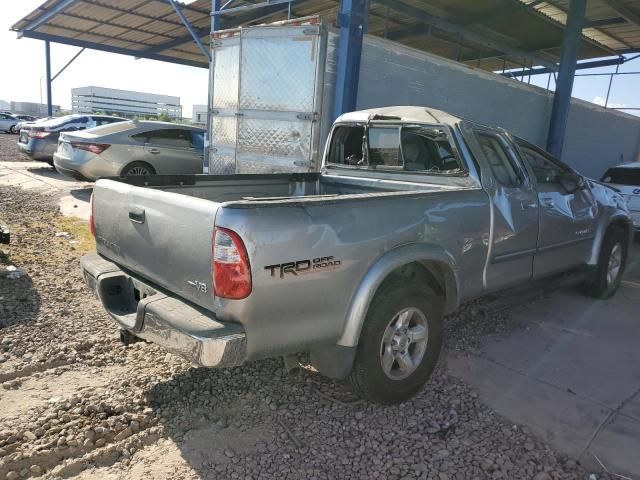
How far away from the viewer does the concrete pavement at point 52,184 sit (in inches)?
→ 364

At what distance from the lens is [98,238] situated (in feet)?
11.5

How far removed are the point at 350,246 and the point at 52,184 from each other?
11042 millimetres

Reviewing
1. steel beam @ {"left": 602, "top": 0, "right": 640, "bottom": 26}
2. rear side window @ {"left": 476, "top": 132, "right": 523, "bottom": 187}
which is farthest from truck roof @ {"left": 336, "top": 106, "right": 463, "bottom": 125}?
steel beam @ {"left": 602, "top": 0, "right": 640, "bottom": 26}

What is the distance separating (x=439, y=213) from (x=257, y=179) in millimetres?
1760

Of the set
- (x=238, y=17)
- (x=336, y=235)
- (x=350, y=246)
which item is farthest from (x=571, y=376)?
(x=238, y=17)

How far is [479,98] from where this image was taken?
8.79m

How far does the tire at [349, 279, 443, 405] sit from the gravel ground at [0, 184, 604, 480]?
0.17m

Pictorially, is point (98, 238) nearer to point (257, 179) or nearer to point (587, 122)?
point (257, 179)

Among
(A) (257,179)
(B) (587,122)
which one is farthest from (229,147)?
A: (B) (587,122)

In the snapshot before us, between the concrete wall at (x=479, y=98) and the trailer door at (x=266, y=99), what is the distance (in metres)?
0.82

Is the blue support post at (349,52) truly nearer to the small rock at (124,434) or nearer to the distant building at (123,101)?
the small rock at (124,434)

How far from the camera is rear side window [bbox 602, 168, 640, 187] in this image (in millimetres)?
8656

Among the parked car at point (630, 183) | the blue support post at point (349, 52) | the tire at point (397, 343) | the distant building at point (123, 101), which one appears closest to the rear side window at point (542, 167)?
the tire at point (397, 343)

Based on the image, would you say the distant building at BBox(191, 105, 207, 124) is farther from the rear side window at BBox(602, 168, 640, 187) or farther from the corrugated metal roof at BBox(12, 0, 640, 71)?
the rear side window at BBox(602, 168, 640, 187)
